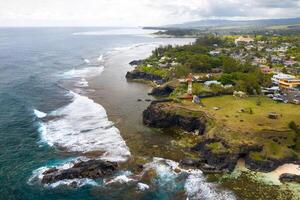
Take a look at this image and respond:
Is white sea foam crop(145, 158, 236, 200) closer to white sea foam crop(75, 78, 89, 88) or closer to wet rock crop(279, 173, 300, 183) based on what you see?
wet rock crop(279, 173, 300, 183)

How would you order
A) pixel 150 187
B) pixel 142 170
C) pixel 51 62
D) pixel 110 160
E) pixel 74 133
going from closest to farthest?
pixel 150 187 → pixel 142 170 → pixel 110 160 → pixel 74 133 → pixel 51 62

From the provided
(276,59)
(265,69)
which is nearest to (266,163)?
(265,69)

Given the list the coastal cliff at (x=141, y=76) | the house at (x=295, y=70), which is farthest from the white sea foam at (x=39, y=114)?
the house at (x=295, y=70)

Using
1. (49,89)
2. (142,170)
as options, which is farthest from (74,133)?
(49,89)

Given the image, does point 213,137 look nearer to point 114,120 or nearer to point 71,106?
point 114,120

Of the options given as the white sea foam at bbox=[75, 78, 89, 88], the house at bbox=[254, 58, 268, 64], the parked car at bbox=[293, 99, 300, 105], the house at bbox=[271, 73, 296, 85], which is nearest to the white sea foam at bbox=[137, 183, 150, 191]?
the parked car at bbox=[293, 99, 300, 105]

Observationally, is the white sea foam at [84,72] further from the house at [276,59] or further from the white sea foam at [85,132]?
the house at [276,59]

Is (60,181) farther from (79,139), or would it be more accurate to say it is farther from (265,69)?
(265,69)
